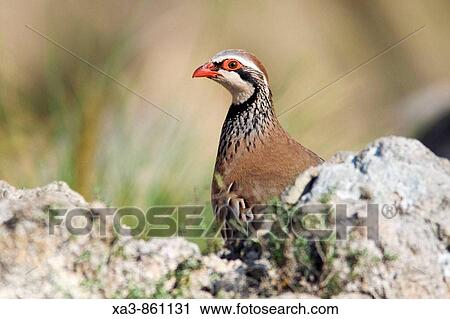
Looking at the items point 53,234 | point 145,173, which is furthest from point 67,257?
point 145,173

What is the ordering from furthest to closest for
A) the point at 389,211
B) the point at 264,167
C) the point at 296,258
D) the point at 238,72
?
the point at 238,72 → the point at 264,167 → the point at 389,211 → the point at 296,258

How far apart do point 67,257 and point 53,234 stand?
0.44 feet

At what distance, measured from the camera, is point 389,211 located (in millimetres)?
4840

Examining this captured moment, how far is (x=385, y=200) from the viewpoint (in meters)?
4.83

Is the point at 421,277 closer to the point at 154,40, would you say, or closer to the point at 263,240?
the point at 263,240

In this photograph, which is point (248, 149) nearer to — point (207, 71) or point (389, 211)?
point (207, 71)

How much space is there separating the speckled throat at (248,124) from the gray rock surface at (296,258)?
154cm

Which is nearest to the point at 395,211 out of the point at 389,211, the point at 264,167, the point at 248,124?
the point at 389,211

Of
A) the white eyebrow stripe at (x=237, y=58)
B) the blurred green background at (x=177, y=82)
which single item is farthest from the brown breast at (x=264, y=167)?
the white eyebrow stripe at (x=237, y=58)

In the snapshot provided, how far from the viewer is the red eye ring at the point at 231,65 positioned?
267 inches

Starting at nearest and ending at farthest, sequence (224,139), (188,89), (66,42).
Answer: (224,139) → (188,89) → (66,42)

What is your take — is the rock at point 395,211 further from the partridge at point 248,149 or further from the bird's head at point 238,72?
the bird's head at point 238,72

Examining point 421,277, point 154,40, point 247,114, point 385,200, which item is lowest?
point 421,277

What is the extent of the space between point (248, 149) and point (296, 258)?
6.32 ft
